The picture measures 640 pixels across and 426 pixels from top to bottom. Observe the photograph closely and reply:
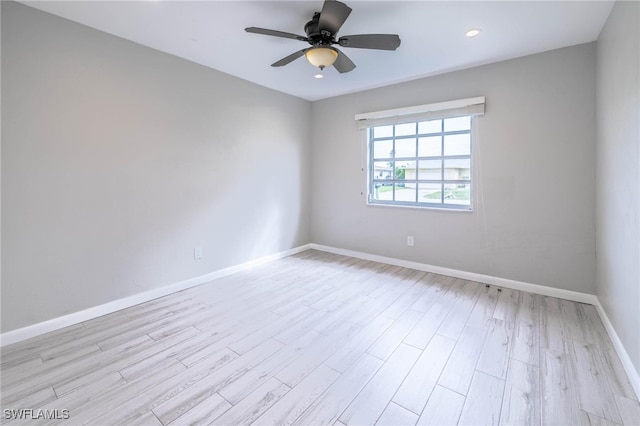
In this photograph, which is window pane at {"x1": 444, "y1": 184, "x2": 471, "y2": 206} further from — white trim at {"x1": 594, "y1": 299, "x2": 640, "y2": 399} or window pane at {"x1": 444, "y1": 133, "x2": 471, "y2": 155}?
white trim at {"x1": 594, "y1": 299, "x2": 640, "y2": 399}

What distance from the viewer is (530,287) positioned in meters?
3.07

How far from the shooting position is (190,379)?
1.76 meters

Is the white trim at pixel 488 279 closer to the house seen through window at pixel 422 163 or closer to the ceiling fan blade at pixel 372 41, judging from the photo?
the house seen through window at pixel 422 163

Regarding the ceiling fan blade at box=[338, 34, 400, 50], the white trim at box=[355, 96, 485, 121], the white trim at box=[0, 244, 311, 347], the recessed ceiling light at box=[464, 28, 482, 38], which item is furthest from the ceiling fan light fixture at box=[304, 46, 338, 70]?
the white trim at box=[0, 244, 311, 347]

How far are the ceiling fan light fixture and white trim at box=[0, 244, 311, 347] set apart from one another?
264cm

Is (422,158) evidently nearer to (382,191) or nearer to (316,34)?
(382,191)

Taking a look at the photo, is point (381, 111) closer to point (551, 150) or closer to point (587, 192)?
point (551, 150)

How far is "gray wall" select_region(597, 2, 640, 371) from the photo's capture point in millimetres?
1722

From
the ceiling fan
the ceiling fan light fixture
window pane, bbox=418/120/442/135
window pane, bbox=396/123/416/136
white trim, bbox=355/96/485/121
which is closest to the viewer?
the ceiling fan

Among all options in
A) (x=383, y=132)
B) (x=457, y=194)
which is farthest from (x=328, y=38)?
(x=457, y=194)

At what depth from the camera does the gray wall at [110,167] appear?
2.16 metres

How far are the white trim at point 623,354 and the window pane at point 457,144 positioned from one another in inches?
79.3

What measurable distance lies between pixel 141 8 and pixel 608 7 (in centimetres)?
352

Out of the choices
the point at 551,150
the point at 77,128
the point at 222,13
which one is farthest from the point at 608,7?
the point at 77,128
